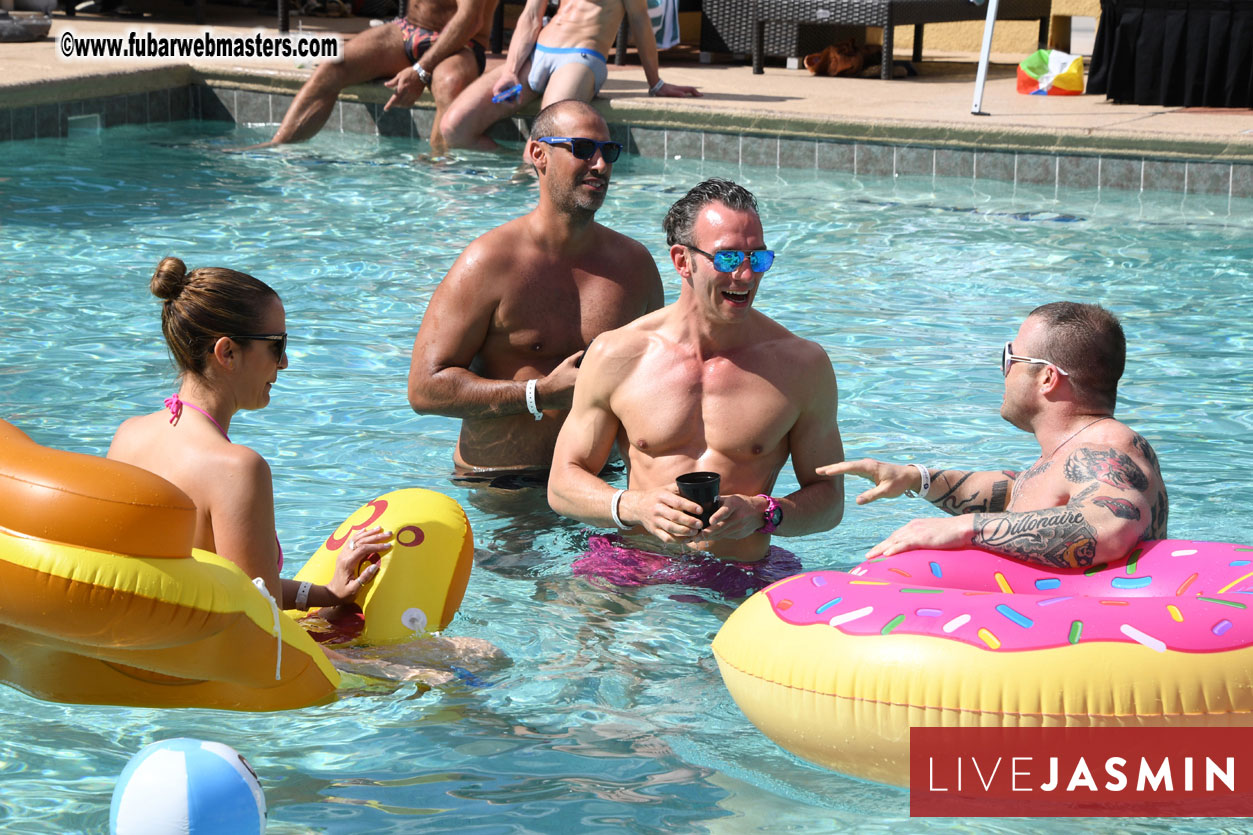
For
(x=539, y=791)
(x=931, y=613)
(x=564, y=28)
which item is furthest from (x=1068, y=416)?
(x=564, y=28)

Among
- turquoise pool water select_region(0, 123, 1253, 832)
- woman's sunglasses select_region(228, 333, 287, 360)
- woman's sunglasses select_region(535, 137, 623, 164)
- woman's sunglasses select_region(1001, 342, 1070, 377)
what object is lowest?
turquoise pool water select_region(0, 123, 1253, 832)

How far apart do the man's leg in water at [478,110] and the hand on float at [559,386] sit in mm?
6794

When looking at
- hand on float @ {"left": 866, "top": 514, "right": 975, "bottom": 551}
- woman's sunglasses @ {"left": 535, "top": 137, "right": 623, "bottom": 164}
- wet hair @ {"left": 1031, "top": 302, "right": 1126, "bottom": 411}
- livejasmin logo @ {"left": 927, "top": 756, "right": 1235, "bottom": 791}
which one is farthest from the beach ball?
woman's sunglasses @ {"left": 535, "top": 137, "right": 623, "bottom": 164}

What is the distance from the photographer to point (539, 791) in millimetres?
3256

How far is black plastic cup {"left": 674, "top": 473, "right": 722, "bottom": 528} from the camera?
134 inches

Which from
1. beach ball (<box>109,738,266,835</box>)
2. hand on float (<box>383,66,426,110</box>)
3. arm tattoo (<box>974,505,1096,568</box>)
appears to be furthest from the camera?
hand on float (<box>383,66,426,110</box>)

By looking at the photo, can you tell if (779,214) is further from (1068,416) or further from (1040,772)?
(1040,772)

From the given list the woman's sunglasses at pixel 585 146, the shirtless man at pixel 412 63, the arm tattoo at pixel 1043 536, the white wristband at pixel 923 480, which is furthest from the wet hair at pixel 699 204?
the shirtless man at pixel 412 63

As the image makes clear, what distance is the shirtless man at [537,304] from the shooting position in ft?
14.3

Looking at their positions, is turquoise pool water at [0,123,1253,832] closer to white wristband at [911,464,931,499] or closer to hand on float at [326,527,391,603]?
hand on float at [326,527,391,603]

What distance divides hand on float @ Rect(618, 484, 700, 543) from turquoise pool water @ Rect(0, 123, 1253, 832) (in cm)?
42

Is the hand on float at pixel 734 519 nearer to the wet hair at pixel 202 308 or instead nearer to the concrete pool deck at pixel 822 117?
the wet hair at pixel 202 308

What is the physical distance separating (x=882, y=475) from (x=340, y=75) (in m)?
8.87

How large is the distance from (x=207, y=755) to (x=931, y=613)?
4.81 feet
